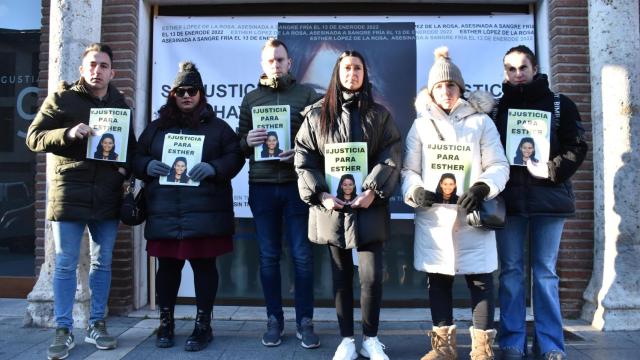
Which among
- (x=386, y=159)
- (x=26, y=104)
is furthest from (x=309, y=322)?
(x=26, y=104)

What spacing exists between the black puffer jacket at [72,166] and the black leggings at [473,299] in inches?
93.5

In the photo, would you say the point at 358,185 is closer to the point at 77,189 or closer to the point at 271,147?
the point at 271,147

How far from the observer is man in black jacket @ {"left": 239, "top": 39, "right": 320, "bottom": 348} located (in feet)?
12.2

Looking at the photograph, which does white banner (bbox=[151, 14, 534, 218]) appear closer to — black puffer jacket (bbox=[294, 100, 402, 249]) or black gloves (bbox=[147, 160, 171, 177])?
black gloves (bbox=[147, 160, 171, 177])

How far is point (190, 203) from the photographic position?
11.7ft

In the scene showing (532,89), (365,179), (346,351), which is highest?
(532,89)

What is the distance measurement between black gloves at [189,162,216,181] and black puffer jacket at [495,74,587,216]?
2049 millimetres

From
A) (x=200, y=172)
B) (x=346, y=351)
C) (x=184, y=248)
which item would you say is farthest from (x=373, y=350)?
(x=200, y=172)

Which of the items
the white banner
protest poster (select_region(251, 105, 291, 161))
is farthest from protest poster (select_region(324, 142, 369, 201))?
the white banner

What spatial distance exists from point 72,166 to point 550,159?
332 centimetres

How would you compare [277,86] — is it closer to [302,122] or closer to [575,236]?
[302,122]

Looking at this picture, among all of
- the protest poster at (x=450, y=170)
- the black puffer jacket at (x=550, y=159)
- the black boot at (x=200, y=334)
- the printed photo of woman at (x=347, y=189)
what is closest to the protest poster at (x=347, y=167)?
the printed photo of woman at (x=347, y=189)

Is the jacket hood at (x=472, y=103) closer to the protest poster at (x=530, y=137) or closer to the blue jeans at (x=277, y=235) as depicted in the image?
the protest poster at (x=530, y=137)

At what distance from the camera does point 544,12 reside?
478cm
